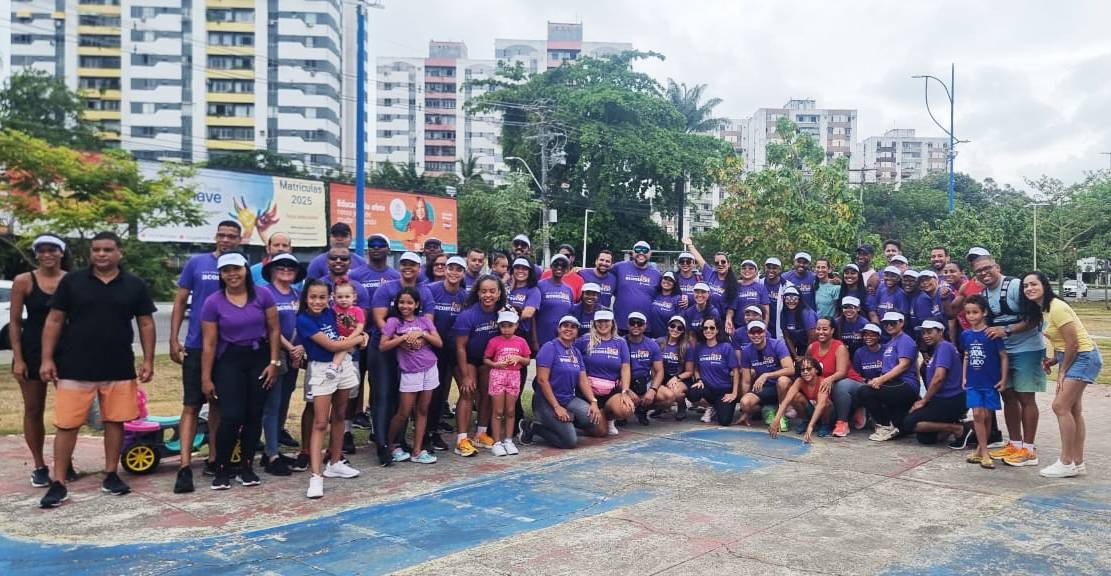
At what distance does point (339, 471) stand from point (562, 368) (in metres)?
2.33

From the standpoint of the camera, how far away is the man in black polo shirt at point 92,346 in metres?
5.94

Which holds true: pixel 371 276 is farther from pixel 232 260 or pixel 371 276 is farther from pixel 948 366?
pixel 948 366

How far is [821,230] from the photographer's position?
26953mm

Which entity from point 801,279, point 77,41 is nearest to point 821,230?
point 801,279

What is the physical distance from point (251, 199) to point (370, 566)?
31.8m

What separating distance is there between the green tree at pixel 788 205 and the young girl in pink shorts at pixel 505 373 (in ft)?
63.8

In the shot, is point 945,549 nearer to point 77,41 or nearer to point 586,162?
point 586,162

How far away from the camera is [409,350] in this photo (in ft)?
23.9

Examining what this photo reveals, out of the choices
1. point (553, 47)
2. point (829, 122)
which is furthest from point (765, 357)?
point (829, 122)

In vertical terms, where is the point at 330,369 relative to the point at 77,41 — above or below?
below

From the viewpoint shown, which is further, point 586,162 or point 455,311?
point 586,162

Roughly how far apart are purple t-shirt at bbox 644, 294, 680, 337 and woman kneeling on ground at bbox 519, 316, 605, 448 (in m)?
1.77

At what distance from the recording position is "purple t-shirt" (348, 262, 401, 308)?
785 centimetres

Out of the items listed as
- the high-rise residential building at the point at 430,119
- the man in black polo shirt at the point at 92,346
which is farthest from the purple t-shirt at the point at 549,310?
the high-rise residential building at the point at 430,119
